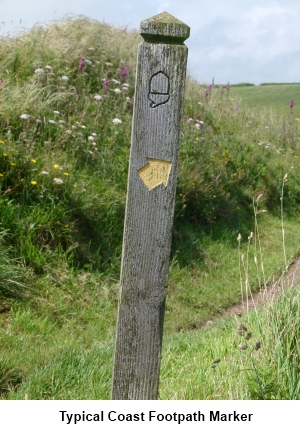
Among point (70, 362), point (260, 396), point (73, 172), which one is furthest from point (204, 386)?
point (73, 172)

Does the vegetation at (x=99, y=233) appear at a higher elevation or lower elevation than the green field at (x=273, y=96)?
lower

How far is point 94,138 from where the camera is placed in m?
7.62

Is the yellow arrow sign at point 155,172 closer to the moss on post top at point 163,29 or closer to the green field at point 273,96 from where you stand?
the moss on post top at point 163,29

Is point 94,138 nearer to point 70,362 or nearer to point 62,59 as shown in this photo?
point 62,59

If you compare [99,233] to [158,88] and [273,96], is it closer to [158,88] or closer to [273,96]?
[158,88]

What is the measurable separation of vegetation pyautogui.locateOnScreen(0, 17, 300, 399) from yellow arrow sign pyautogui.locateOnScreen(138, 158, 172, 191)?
1.07 metres

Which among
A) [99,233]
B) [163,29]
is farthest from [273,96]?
[163,29]

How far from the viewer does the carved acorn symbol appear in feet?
7.44

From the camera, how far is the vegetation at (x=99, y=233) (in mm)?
3645

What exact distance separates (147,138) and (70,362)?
2.27 metres

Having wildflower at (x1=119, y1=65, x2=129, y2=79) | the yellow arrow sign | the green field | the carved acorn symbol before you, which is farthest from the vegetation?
the green field

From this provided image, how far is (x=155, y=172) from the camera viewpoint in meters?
2.33

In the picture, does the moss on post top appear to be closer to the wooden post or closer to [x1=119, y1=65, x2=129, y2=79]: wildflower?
the wooden post

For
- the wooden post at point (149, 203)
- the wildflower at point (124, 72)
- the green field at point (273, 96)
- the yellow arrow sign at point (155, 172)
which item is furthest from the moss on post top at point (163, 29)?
the green field at point (273, 96)
